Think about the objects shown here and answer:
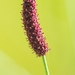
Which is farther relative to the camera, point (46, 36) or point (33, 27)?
point (46, 36)

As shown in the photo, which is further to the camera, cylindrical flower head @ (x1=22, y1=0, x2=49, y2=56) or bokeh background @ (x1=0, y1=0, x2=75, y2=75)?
bokeh background @ (x1=0, y1=0, x2=75, y2=75)

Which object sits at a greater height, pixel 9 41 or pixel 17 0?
pixel 17 0

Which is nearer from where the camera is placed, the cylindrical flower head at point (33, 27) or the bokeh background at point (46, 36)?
the cylindrical flower head at point (33, 27)

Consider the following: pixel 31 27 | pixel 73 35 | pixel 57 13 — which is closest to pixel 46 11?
pixel 57 13

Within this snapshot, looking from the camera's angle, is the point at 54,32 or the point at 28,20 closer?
the point at 28,20

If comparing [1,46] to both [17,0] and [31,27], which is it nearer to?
[17,0]
